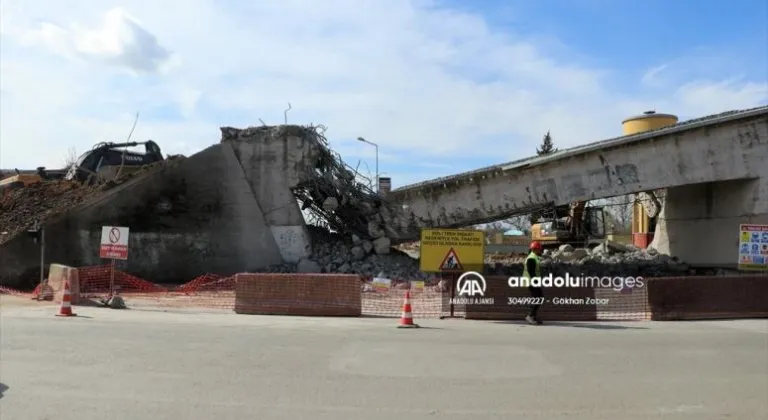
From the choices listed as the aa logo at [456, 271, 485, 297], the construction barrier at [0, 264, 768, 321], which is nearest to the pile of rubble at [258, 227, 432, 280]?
the construction barrier at [0, 264, 768, 321]

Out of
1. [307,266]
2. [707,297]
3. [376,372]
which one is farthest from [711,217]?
[376,372]

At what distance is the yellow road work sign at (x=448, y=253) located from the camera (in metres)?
14.3

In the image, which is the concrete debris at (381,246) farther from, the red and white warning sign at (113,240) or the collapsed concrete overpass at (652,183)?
the red and white warning sign at (113,240)

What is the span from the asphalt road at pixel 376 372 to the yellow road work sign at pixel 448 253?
2.13m

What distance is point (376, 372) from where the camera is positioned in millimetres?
7773

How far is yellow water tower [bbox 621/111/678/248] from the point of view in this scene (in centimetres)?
3170

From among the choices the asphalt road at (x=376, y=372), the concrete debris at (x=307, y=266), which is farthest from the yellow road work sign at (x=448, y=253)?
the concrete debris at (x=307, y=266)

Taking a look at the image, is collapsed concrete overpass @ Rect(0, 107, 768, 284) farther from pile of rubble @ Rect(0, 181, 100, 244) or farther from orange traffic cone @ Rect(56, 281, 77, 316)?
orange traffic cone @ Rect(56, 281, 77, 316)

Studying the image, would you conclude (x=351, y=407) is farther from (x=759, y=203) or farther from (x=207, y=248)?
(x=759, y=203)

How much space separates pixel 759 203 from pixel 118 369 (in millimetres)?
22384

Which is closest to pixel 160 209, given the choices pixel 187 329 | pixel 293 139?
pixel 293 139

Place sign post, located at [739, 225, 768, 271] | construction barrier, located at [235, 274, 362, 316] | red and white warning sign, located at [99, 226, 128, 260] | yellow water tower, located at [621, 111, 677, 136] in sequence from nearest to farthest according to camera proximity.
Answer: construction barrier, located at [235, 274, 362, 316] → sign post, located at [739, 225, 768, 271] → red and white warning sign, located at [99, 226, 128, 260] → yellow water tower, located at [621, 111, 677, 136]

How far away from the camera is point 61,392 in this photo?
261 inches

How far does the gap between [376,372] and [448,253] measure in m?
6.81
